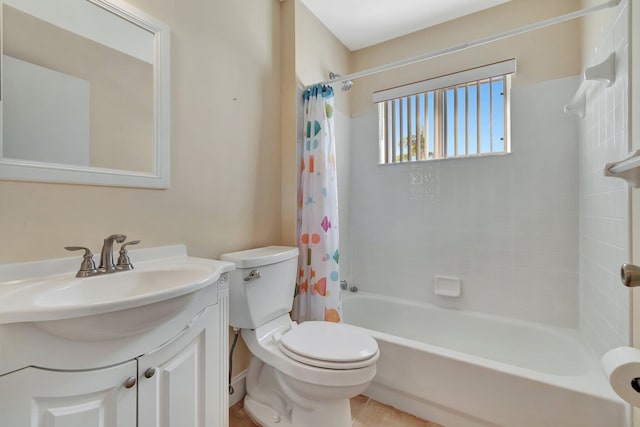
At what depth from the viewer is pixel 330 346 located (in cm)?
125

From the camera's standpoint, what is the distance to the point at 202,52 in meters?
1.39

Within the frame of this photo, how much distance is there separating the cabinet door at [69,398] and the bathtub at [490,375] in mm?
1192

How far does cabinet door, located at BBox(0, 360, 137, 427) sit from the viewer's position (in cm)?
→ 60

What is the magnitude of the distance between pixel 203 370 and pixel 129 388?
0.89ft

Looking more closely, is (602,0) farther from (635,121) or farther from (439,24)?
(439,24)

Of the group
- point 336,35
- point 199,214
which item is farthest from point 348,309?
point 336,35

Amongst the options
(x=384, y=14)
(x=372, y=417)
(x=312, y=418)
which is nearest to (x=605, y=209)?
(x=372, y=417)

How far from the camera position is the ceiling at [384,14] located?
1.91m

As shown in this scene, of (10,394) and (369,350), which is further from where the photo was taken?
(369,350)

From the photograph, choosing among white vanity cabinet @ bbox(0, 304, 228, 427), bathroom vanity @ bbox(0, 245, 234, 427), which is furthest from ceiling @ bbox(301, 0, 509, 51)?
white vanity cabinet @ bbox(0, 304, 228, 427)

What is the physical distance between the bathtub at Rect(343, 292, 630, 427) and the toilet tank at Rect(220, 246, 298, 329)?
1.87 ft

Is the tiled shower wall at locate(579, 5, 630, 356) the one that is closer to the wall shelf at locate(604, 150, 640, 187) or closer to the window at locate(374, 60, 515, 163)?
the wall shelf at locate(604, 150, 640, 187)

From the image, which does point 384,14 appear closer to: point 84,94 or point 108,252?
point 84,94

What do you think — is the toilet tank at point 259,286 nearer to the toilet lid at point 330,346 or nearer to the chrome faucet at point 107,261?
the toilet lid at point 330,346
